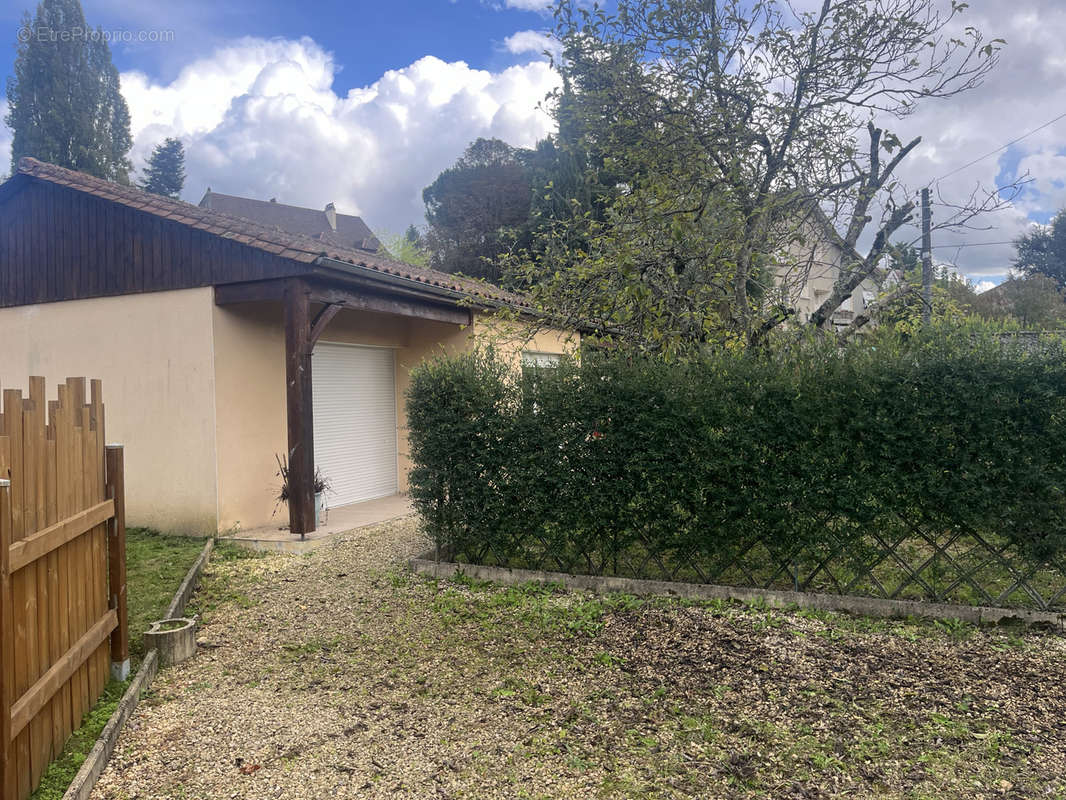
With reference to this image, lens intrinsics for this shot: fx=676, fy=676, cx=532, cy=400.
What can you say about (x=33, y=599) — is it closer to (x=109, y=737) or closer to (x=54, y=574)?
(x=54, y=574)

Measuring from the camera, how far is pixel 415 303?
9.65m

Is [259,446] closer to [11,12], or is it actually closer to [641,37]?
[641,37]

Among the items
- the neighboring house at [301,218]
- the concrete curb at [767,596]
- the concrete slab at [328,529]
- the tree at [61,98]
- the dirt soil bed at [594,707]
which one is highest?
the tree at [61,98]

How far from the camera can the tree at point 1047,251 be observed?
35188mm

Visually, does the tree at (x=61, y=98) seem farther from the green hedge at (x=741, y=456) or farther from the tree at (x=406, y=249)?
the green hedge at (x=741, y=456)

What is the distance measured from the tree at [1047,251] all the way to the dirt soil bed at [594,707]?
3927cm

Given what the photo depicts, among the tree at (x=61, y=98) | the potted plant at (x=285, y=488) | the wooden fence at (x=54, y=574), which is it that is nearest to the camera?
the wooden fence at (x=54, y=574)

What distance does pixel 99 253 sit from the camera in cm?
884

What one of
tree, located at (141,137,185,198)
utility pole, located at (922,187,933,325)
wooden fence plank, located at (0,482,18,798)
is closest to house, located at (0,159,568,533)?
utility pole, located at (922,187,933,325)

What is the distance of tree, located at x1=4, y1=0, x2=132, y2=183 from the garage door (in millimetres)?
23628

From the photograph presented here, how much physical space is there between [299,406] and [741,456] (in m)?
4.85

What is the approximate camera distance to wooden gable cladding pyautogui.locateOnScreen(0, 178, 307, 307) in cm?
805

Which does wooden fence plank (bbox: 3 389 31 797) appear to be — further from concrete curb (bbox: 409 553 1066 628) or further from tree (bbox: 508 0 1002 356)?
tree (bbox: 508 0 1002 356)

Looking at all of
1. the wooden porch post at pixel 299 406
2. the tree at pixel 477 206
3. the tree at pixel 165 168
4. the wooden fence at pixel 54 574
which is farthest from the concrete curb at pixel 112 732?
the tree at pixel 165 168
